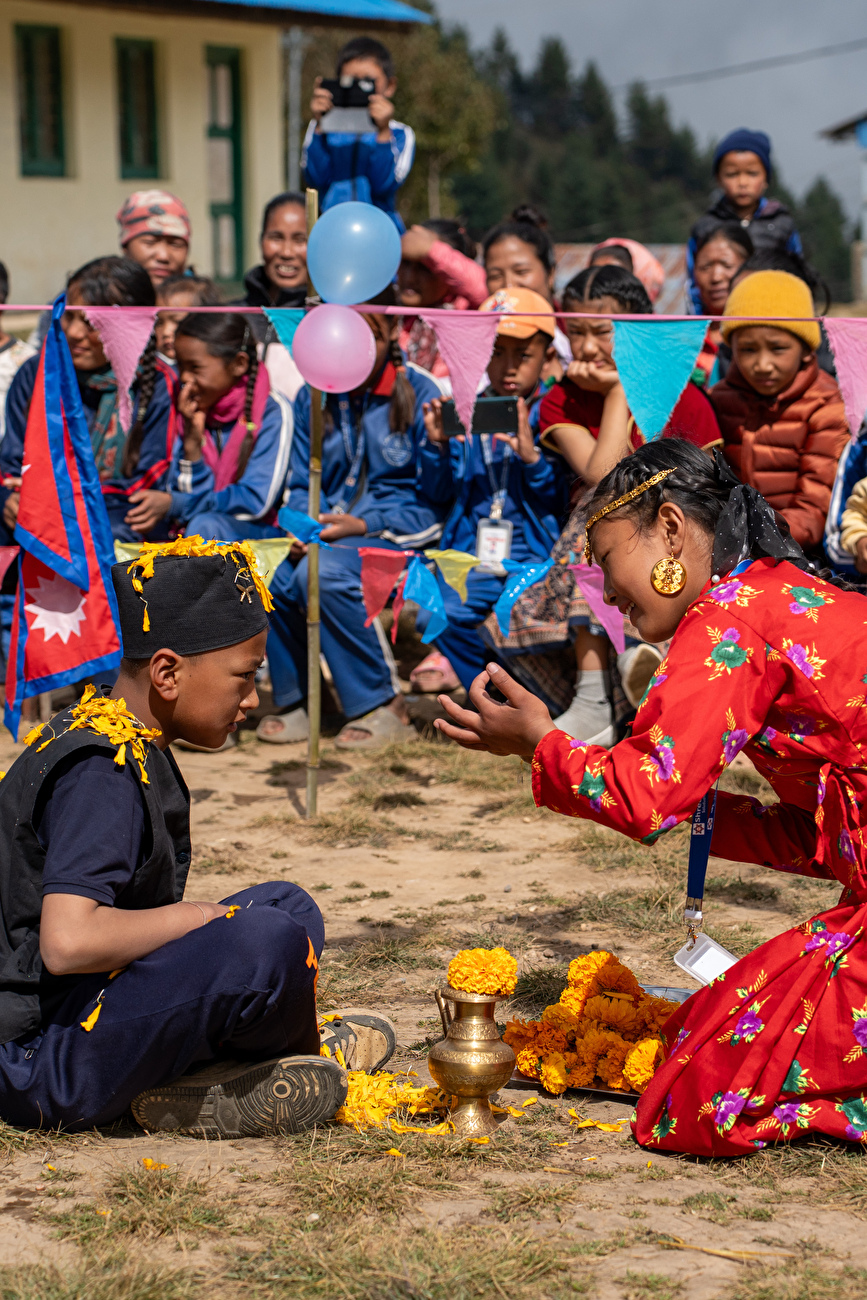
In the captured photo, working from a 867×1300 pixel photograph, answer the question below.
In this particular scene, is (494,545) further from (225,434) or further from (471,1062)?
(471,1062)

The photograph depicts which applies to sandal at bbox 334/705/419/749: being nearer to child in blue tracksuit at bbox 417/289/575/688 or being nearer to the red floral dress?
child in blue tracksuit at bbox 417/289/575/688

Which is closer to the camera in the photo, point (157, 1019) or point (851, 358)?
point (157, 1019)

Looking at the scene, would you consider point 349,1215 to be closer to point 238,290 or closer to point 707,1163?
point 707,1163

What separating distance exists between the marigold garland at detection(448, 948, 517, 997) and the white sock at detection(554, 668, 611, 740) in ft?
10.8

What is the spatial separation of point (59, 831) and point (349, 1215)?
0.90m

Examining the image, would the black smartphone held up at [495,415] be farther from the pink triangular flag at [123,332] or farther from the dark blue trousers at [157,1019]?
the dark blue trousers at [157,1019]

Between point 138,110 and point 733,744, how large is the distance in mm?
17927

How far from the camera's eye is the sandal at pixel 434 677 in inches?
278

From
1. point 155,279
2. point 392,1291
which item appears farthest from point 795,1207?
point 155,279

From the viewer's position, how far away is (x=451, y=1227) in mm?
2477

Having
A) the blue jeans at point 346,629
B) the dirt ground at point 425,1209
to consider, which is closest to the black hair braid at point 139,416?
the blue jeans at point 346,629

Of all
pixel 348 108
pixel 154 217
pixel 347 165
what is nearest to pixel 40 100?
pixel 154 217

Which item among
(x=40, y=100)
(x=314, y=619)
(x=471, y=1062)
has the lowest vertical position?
(x=471, y=1062)

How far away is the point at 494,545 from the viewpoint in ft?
20.8
